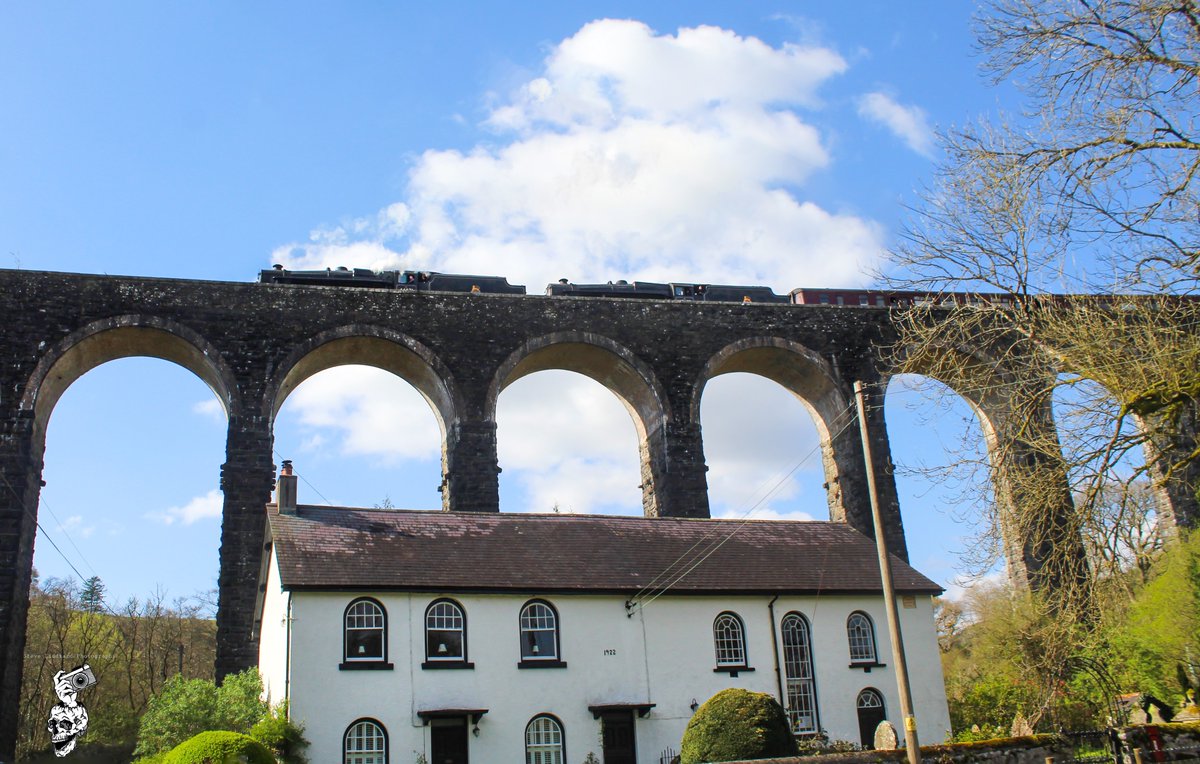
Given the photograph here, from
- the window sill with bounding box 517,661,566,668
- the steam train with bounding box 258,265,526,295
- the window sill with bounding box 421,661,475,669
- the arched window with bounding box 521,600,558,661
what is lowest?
the window sill with bounding box 517,661,566,668

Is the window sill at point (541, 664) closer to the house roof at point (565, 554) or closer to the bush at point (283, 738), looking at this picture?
the house roof at point (565, 554)

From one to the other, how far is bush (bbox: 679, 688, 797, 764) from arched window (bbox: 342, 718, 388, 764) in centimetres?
485

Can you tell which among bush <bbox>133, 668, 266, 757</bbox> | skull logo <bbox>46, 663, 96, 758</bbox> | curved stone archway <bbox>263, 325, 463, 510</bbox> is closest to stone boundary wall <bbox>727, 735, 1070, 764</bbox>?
bush <bbox>133, 668, 266, 757</bbox>

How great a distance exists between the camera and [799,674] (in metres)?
20.1

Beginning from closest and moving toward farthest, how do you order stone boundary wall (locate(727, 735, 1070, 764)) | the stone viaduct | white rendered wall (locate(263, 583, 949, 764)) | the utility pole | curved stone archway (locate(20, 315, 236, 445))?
the utility pole < stone boundary wall (locate(727, 735, 1070, 764)) < white rendered wall (locate(263, 583, 949, 764)) < the stone viaduct < curved stone archway (locate(20, 315, 236, 445))

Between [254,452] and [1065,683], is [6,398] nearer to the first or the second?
[254,452]

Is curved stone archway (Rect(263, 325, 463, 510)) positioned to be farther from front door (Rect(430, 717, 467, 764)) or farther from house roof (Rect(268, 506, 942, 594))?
front door (Rect(430, 717, 467, 764))

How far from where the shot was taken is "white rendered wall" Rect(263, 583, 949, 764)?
17453 mm

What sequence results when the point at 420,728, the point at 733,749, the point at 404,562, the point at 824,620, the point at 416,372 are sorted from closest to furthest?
the point at 733,749 < the point at 420,728 < the point at 404,562 < the point at 824,620 < the point at 416,372

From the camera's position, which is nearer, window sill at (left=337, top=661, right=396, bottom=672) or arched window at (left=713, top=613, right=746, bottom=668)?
window sill at (left=337, top=661, right=396, bottom=672)

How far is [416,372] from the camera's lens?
28.3 meters

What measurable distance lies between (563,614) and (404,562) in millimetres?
2951

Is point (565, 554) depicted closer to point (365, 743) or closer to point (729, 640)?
point (729, 640)

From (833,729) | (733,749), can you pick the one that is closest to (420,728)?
(733,749)
